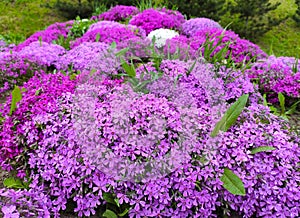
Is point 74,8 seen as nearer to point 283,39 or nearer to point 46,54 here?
point 46,54

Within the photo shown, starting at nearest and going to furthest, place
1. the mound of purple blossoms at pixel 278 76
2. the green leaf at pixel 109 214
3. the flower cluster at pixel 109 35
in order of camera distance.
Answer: the green leaf at pixel 109 214 → the mound of purple blossoms at pixel 278 76 → the flower cluster at pixel 109 35

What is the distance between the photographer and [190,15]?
878 cm

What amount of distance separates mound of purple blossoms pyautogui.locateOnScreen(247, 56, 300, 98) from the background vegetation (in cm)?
362

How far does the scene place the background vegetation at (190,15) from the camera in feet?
28.3

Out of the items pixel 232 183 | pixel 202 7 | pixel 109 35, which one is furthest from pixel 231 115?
pixel 202 7

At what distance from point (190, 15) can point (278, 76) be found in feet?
15.6

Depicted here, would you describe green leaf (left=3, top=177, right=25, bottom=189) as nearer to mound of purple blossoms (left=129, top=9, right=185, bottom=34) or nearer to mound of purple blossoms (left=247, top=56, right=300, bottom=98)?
mound of purple blossoms (left=247, top=56, right=300, bottom=98)

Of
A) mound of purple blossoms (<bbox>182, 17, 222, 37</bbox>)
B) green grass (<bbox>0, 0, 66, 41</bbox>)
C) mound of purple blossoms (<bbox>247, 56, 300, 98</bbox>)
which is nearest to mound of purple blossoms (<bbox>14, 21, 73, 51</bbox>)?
mound of purple blossoms (<bbox>182, 17, 222, 37</bbox>)

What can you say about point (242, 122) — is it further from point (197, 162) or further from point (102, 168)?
point (102, 168)

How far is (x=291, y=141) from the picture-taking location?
3.00 meters

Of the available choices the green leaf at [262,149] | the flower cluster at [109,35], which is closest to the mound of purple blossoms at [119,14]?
the flower cluster at [109,35]

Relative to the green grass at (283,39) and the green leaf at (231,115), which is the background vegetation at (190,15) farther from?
the green leaf at (231,115)

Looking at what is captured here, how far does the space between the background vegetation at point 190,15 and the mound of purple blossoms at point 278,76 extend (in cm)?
362

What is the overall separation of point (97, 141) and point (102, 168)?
205mm
